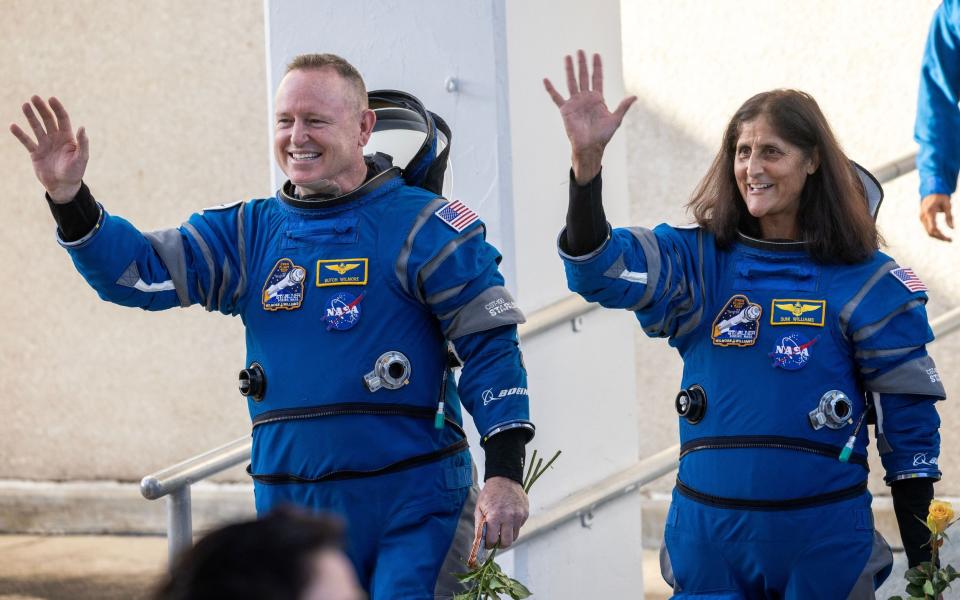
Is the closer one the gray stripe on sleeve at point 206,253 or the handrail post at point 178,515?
the gray stripe on sleeve at point 206,253

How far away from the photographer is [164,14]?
684 cm

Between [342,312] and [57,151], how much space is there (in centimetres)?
65

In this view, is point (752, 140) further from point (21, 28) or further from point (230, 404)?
point (21, 28)

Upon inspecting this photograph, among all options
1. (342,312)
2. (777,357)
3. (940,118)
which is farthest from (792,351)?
(940,118)

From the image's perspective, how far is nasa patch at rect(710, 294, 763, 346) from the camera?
9.64 ft

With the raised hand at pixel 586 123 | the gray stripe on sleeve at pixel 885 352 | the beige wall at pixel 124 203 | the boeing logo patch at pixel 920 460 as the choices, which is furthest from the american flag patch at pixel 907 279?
the beige wall at pixel 124 203

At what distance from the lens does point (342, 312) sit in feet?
9.46

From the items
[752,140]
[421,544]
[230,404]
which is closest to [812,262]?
[752,140]

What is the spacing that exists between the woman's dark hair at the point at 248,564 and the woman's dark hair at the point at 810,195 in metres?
2.08

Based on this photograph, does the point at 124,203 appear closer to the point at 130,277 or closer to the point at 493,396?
the point at 130,277

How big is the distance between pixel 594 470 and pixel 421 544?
118cm

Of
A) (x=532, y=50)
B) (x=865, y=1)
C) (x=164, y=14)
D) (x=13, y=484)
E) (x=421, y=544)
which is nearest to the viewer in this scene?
(x=421, y=544)

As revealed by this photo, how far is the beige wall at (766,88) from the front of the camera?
18.8ft

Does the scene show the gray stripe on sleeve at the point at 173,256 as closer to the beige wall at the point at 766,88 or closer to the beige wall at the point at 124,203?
the beige wall at the point at 766,88
